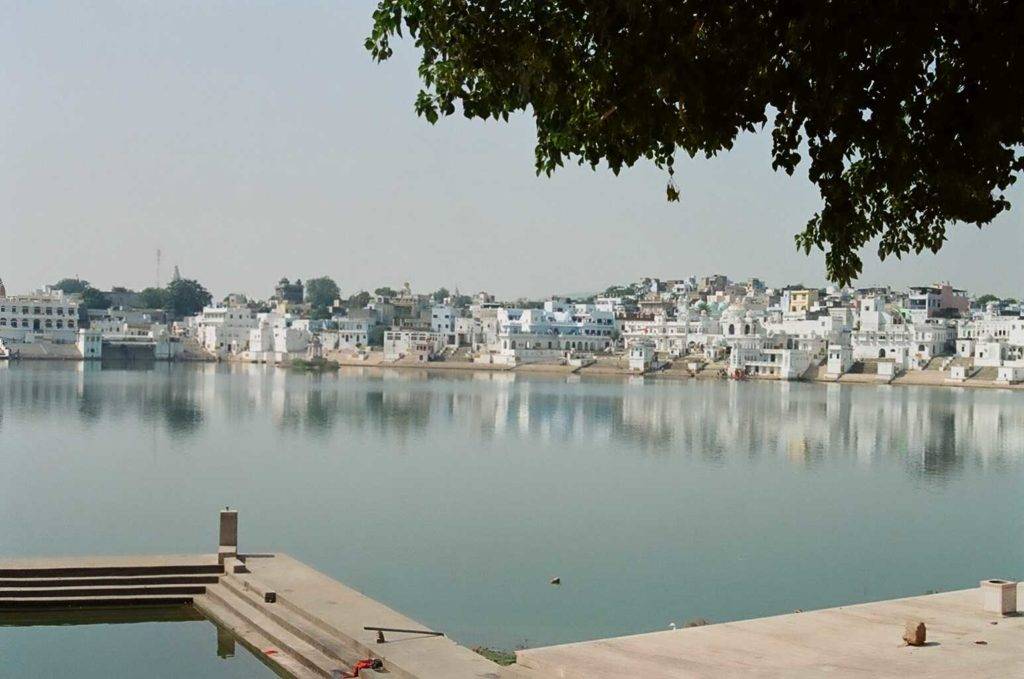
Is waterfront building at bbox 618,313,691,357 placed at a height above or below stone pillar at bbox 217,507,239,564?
above

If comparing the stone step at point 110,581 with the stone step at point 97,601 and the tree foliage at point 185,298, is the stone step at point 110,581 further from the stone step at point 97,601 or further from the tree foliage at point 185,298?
the tree foliage at point 185,298

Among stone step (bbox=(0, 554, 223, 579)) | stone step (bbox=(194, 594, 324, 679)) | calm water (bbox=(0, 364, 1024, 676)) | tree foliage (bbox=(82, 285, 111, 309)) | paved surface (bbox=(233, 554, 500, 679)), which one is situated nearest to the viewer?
paved surface (bbox=(233, 554, 500, 679))

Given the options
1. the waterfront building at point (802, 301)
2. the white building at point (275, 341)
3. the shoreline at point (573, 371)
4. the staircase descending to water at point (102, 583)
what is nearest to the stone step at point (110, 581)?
the staircase descending to water at point (102, 583)

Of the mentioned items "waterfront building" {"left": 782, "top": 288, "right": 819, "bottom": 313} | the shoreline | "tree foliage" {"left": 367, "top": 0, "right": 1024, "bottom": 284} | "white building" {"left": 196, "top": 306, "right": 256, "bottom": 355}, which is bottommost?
the shoreline

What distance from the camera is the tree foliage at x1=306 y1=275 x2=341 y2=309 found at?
337 ft

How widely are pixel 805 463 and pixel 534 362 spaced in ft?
169

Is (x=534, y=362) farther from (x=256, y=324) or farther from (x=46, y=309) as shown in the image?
(x=46, y=309)

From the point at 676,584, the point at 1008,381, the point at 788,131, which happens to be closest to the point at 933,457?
the point at 676,584

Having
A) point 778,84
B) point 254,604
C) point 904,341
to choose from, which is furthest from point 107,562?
point 904,341

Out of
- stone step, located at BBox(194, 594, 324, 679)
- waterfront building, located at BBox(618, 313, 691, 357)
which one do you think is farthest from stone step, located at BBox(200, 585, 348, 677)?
waterfront building, located at BBox(618, 313, 691, 357)

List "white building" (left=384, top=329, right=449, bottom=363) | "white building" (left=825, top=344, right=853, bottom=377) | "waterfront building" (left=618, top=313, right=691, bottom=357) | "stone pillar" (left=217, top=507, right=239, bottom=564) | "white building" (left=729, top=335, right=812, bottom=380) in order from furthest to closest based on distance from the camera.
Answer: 1. "white building" (left=384, top=329, right=449, bottom=363)
2. "waterfront building" (left=618, top=313, right=691, bottom=357)
3. "white building" (left=729, top=335, right=812, bottom=380)
4. "white building" (left=825, top=344, right=853, bottom=377)
5. "stone pillar" (left=217, top=507, right=239, bottom=564)

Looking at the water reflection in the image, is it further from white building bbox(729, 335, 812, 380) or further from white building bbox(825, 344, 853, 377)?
white building bbox(729, 335, 812, 380)

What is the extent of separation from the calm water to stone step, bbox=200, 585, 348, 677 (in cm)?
63

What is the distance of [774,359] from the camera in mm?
67500
